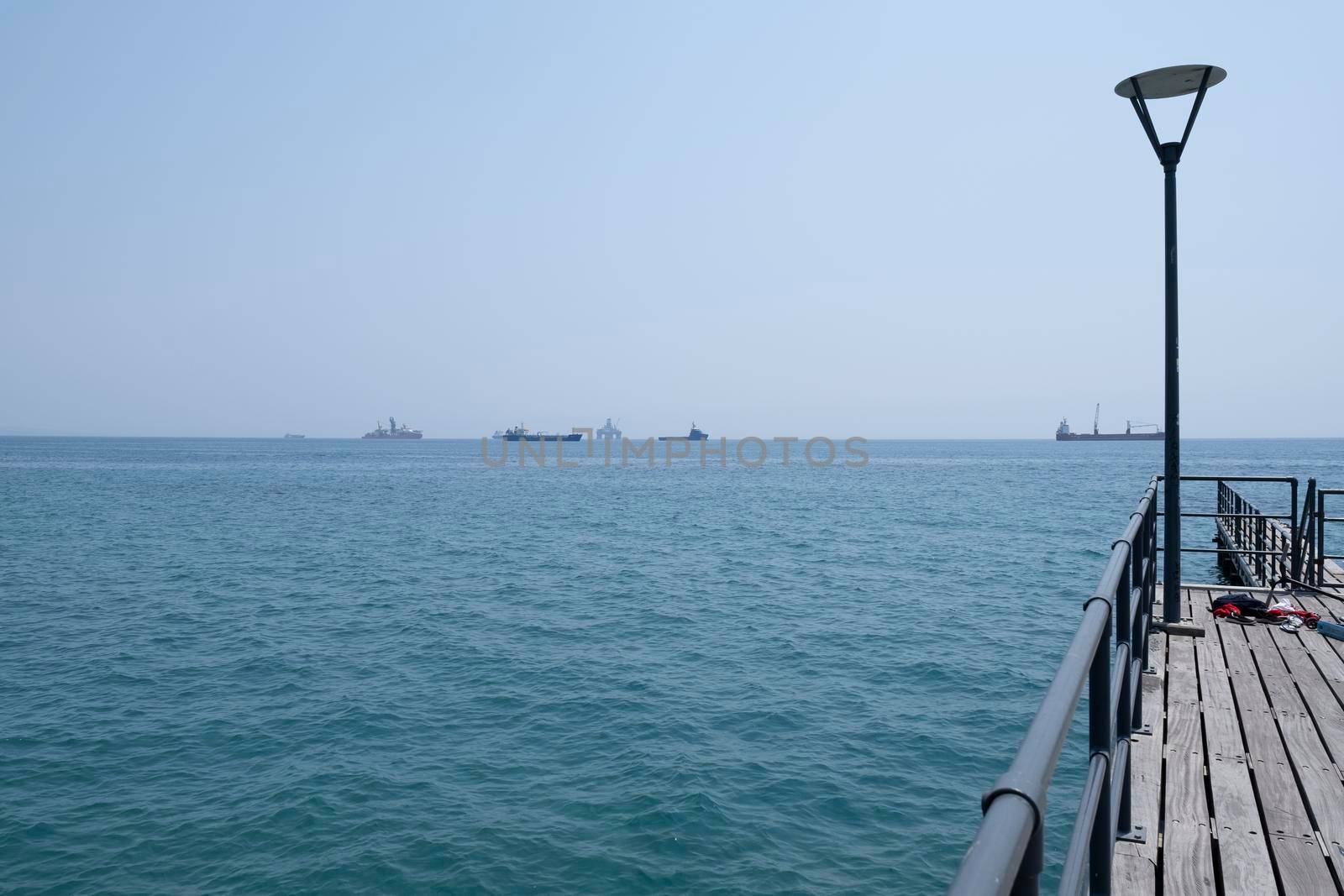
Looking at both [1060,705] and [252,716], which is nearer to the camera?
[1060,705]

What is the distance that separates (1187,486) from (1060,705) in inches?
2856

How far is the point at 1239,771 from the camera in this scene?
4402mm

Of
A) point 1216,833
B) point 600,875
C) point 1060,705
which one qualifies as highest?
point 1060,705

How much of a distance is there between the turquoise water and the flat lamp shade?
6.09 metres

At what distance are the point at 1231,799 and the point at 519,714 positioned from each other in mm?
8547

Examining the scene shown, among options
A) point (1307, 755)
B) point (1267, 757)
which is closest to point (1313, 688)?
point (1307, 755)

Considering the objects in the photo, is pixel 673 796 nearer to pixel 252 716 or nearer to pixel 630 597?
pixel 252 716

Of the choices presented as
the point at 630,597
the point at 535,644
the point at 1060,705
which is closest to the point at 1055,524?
the point at 630,597

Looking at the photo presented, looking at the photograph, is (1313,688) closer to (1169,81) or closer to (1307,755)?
(1307,755)

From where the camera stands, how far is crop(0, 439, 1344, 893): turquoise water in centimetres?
771

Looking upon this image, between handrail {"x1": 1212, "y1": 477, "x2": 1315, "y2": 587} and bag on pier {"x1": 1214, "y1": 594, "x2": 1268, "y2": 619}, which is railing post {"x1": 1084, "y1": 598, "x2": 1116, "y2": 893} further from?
handrail {"x1": 1212, "y1": 477, "x2": 1315, "y2": 587}

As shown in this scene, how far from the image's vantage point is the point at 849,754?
9.67m

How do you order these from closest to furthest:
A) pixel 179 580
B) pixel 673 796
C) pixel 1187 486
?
pixel 673 796, pixel 179 580, pixel 1187 486

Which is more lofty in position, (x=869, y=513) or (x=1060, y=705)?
(x=1060, y=705)
